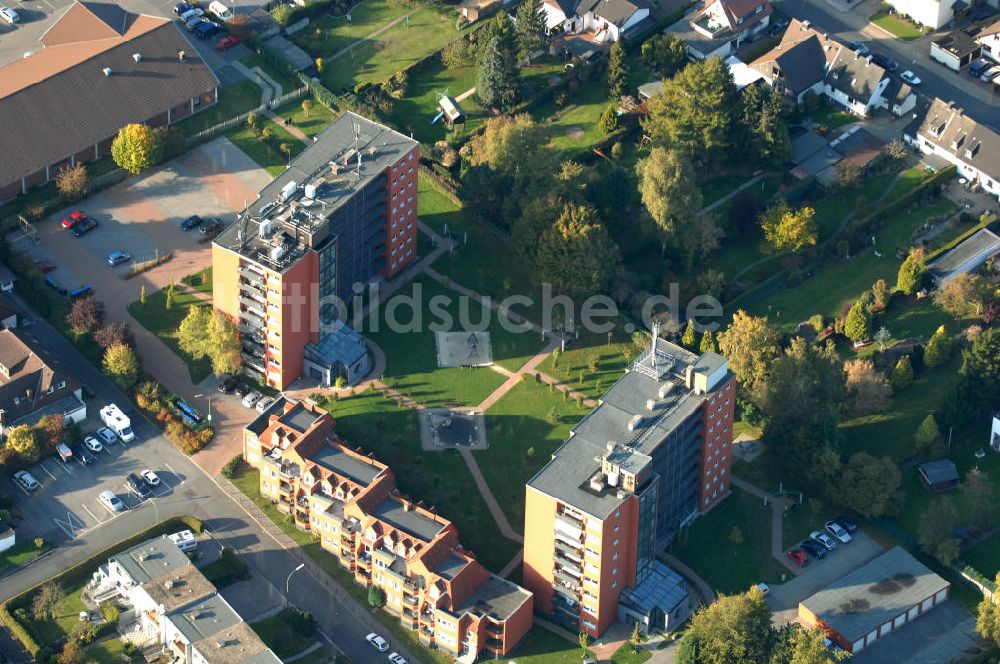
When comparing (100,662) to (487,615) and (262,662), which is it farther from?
(487,615)

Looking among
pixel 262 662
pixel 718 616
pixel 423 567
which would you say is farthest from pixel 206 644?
pixel 718 616

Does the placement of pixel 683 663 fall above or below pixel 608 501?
below

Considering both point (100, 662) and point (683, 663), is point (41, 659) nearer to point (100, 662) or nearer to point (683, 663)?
point (100, 662)

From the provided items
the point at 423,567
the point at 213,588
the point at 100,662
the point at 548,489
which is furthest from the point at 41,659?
the point at 548,489

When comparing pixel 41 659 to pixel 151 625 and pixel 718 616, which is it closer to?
pixel 151 625

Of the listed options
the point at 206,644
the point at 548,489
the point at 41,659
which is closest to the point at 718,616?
the point at 548,489

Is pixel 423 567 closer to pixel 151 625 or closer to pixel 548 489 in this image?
pixel 548 489

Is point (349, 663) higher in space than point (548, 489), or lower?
lower
